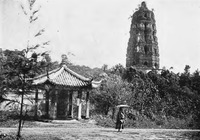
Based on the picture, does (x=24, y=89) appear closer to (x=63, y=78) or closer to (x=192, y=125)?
(x=63, y=78)

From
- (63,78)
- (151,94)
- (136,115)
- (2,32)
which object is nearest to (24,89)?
(2,32)

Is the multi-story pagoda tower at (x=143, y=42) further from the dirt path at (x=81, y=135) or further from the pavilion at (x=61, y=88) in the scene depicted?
the dirt path at (x=81, y=135)

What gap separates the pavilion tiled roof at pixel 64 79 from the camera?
1970cm

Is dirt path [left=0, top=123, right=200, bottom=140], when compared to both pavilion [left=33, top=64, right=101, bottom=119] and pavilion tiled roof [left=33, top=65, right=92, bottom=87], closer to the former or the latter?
pavilion [left=33, top=64, right=101, bottom=119]

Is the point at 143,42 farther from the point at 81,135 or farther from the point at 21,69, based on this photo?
the point at 21,69

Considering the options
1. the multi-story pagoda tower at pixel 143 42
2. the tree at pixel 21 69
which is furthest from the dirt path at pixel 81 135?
the multi-story pagoda tower at pixel 143 42

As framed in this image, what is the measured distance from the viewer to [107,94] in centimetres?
2522

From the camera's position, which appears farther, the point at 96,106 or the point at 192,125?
the point at 96,106

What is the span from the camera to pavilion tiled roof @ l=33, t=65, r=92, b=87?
19.7 meters

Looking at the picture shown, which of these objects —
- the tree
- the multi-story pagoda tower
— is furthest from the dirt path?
the multi-story pagoda tower

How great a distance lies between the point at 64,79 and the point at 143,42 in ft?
116

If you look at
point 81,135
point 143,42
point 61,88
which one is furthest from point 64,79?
point 143,42

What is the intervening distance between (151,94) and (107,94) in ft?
16.8

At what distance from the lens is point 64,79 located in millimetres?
20719
